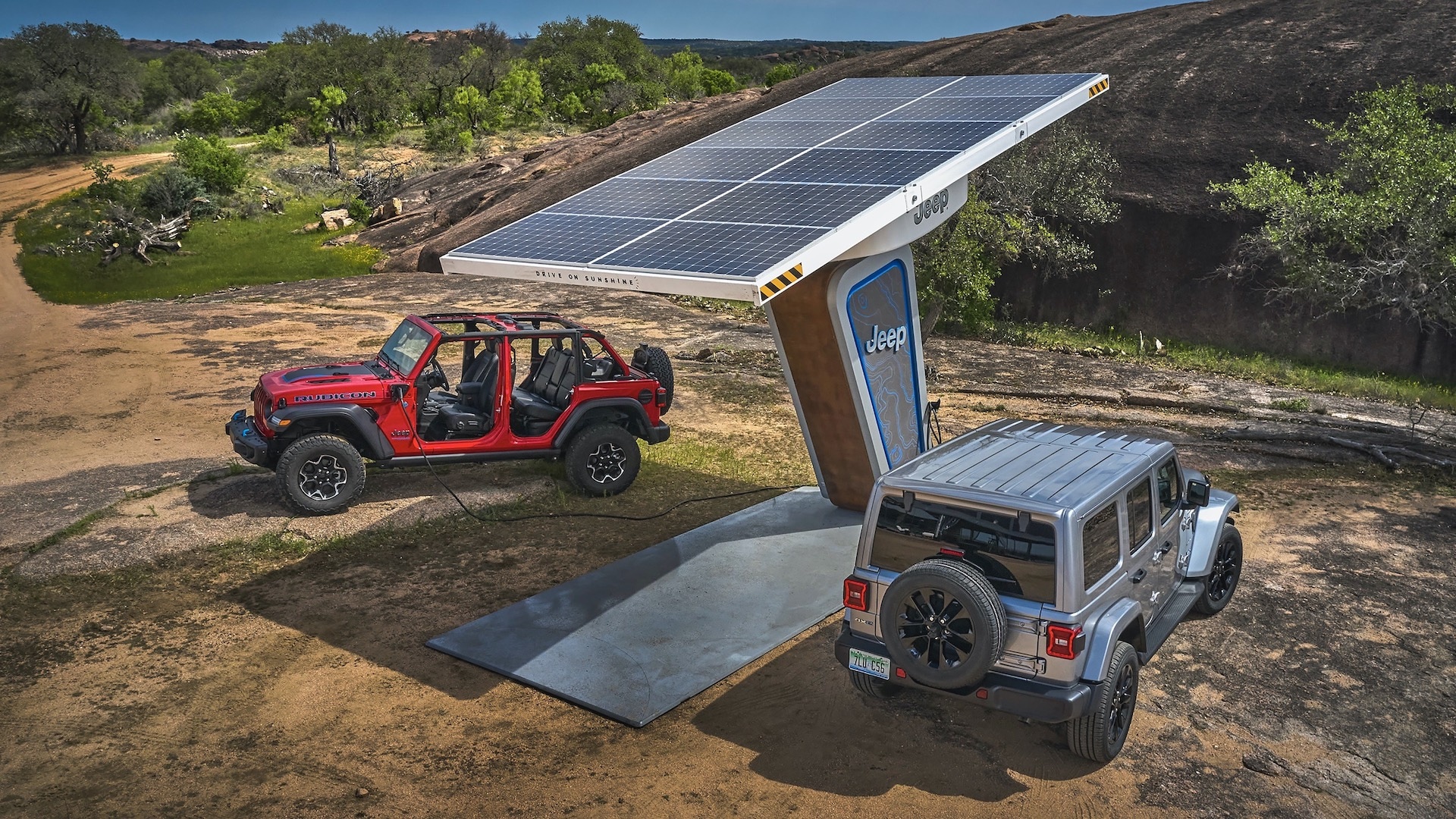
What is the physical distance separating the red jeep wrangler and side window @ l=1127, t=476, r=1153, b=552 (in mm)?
6605

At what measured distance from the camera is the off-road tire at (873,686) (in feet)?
26.1

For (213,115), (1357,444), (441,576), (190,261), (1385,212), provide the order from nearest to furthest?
(441,576)
(1385,212)
(1357,444)
(190,261)
(213,115)

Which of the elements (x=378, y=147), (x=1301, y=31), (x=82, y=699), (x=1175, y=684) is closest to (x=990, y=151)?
(x=1175, y=684)

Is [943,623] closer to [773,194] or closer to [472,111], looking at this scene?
[773,194]

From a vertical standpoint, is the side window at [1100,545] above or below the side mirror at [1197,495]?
above

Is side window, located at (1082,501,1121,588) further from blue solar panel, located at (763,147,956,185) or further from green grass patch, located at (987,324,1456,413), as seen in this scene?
green grass patch, located at (987,324,1456,413)

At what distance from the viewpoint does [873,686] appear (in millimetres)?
8062

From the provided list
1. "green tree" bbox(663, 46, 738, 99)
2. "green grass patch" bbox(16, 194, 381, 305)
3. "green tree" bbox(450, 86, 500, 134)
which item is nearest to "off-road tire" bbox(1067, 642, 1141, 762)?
"green grass patch" bbox(16, 194, 381, 305)

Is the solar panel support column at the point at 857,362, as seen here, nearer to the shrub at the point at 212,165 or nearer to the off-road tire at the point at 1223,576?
the off-road tire at the point at 1223,576

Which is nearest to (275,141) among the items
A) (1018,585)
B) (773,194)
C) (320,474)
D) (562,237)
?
(320,474)

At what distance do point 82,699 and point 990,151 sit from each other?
29.5ft

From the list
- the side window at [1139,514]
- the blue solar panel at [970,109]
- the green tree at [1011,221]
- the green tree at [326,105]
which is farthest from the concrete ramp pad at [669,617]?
the green tree at [326,105]

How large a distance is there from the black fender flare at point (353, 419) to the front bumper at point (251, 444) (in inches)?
11.9

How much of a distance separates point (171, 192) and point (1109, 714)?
1551 inches
